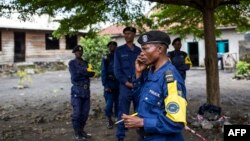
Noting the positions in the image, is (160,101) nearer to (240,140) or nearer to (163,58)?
(163,58)

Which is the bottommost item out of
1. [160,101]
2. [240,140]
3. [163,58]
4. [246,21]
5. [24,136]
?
[24,136]

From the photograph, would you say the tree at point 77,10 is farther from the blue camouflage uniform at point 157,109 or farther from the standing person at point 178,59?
the blue camouflage uniform at point 157,109

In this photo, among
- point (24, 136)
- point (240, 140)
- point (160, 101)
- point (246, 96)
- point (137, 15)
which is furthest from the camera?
point (246, 96)

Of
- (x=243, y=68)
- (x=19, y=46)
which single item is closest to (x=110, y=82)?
(x=243, y=68)

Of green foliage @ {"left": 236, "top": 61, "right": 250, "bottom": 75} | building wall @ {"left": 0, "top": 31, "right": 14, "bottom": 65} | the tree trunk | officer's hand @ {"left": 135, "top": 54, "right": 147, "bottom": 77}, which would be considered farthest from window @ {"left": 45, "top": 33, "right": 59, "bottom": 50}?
officer's hand @ {"left": 135, "top": 54, "right": 147, "bottom": 77}

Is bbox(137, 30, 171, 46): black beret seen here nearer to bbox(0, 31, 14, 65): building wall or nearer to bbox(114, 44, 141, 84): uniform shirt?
bbox(114, 44, 141, 84): uniform shirt

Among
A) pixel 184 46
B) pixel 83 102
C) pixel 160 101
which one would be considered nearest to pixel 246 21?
pixel 83 102

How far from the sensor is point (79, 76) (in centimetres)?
710

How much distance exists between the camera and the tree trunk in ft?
27.6

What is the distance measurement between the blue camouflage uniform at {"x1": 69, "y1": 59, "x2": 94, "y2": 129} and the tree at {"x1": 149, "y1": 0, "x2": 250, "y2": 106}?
254 cm

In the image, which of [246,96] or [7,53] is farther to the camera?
[7,53]

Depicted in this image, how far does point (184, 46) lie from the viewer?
98.8 ft

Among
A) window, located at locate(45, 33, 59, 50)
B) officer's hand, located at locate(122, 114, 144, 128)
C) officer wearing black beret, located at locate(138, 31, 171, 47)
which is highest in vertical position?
window, located at locate(45, 33, 59, 50)

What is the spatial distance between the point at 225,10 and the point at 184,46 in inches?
794
